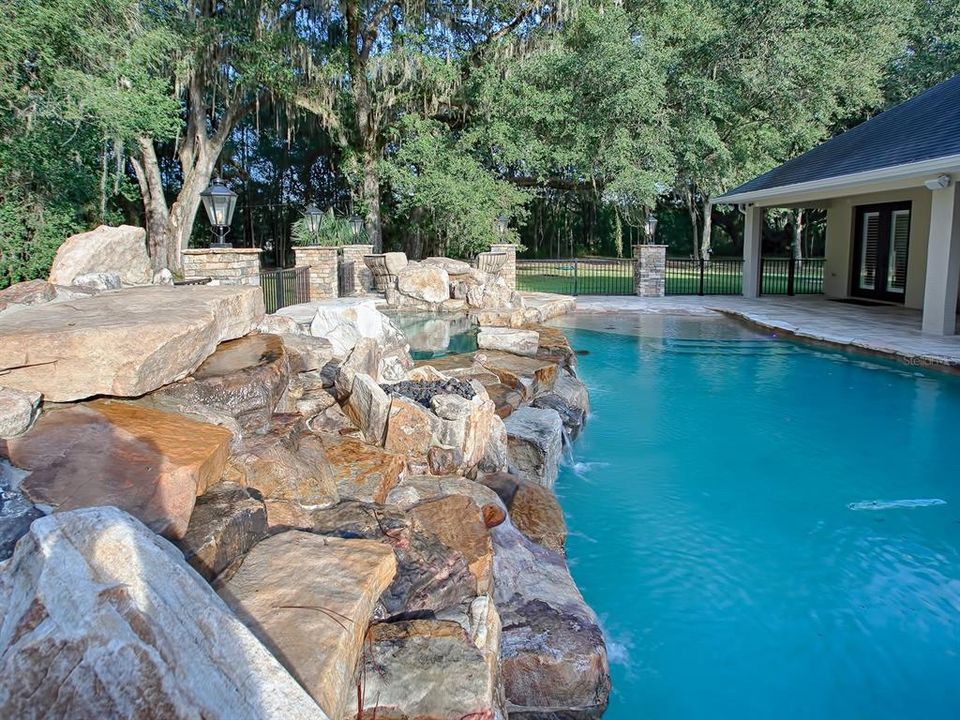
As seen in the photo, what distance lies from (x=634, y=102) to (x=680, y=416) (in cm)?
1036

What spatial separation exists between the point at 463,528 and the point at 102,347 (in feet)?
6.07

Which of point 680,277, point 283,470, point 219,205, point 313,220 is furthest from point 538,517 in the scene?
point 680,277

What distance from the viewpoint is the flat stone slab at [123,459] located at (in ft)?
8.04

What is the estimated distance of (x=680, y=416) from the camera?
7285 mm

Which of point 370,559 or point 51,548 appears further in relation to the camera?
point 370,559

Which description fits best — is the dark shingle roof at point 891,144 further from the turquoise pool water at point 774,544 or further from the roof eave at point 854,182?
the turquoise pool water at point 774,544

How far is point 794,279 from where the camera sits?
17.7 meters

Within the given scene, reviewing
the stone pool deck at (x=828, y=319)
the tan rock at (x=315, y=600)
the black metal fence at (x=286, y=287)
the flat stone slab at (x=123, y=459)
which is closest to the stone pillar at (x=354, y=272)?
the black metal fence at (x=286, y=287)

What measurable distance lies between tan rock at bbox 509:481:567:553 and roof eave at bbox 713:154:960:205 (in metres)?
7.55

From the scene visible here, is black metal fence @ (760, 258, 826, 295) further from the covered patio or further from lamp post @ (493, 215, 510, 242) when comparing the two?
lamp post @ (493, 215, 510, 242)

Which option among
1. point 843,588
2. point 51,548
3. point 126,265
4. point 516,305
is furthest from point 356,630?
point 516,305

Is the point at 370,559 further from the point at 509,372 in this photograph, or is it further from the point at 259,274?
the point at 259,274

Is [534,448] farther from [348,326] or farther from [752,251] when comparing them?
[752,251]

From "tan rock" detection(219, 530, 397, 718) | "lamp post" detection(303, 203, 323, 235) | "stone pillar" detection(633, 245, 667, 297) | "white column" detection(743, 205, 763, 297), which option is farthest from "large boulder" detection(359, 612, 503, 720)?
"white column" detection(743, 205, 763, 297)
